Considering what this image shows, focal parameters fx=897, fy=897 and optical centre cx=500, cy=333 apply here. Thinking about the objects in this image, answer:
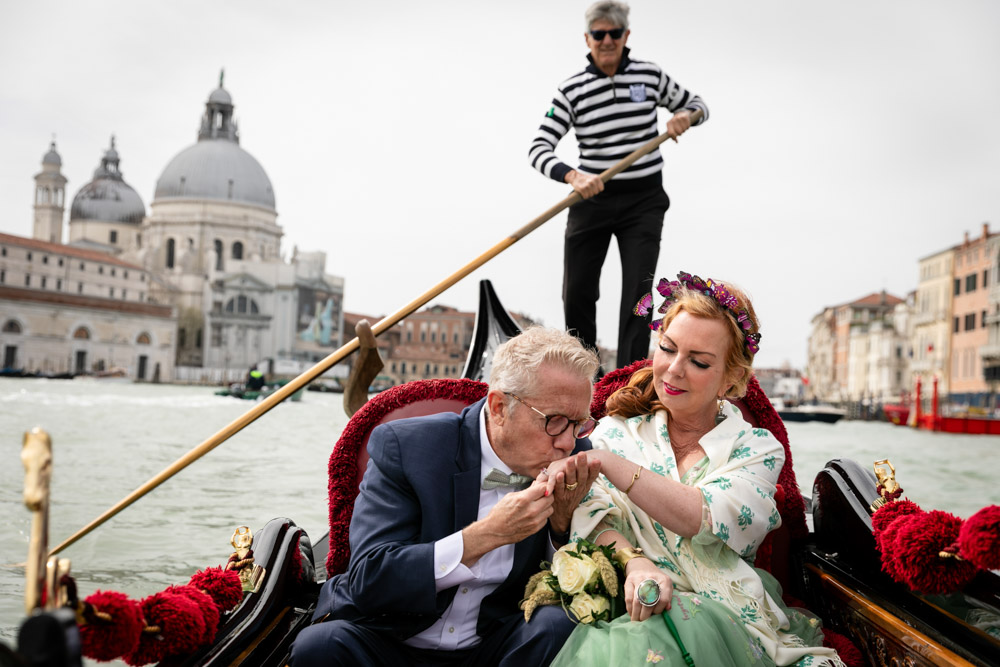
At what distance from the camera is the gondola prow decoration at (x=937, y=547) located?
91 centimetres

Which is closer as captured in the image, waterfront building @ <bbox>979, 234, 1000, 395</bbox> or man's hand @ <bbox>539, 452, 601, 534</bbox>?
man's hand @ <bbox>539, 452, 601, 534</bbox>

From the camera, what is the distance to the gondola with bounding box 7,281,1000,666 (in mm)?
1022

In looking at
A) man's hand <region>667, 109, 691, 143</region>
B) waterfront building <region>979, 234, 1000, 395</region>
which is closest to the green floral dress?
man's hand <region>667, 109, 691, 143</region>

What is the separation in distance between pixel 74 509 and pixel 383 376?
36.6 m

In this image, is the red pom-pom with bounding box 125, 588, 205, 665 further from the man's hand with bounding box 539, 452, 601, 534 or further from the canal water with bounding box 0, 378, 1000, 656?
the canal water with bounding box 0, 378, 1000, 656

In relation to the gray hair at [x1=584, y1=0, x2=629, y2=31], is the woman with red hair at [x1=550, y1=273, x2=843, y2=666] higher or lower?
lower

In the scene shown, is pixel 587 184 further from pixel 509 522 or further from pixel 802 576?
pixel 509 522

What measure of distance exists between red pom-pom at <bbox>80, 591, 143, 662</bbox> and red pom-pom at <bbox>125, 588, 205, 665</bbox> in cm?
6

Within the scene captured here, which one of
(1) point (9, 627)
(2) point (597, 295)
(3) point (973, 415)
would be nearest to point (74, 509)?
(1) point (9, 627)

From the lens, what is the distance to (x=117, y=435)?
12398 millimetres

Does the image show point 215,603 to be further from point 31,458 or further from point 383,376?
point 383,376

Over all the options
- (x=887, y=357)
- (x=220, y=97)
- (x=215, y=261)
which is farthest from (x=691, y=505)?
(x=220, y=97)

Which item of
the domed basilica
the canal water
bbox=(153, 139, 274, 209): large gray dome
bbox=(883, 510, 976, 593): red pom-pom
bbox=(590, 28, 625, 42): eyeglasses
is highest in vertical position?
bbox=(153, 139, 274, 209): large gray dome

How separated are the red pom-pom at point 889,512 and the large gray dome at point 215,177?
151 feet
